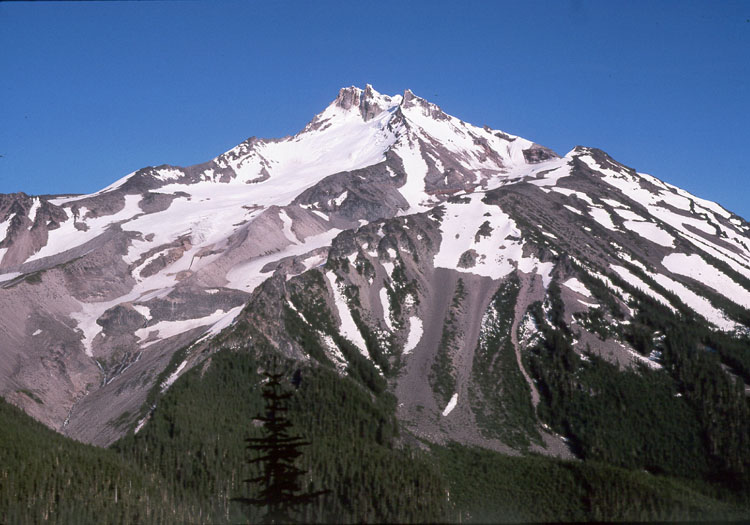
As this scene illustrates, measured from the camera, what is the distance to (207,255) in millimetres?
194750

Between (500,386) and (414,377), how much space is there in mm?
14384

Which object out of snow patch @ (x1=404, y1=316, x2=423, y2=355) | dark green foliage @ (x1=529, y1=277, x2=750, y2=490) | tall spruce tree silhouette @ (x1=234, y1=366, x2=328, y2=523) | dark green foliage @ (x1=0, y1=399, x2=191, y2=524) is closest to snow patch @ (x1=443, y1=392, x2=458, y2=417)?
dark green foliage @ (x1=529, y1=277, x2=750, y2=490)

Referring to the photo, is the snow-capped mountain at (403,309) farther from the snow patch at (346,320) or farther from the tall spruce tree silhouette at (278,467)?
the tall spruce tree silhouette at (278,467)

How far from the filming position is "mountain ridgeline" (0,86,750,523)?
80.6m

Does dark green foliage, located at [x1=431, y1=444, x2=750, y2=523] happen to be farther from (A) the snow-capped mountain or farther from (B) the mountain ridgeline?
(A) the snow-capped mountain

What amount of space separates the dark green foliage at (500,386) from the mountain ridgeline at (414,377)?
0.42 metres

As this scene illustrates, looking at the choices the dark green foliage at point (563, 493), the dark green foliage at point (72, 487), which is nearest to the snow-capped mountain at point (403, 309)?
the dark green foliage at point (563, 493)

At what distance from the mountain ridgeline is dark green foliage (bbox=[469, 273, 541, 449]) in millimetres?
419

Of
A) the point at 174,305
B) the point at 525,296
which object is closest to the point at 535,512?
the point at 525,296

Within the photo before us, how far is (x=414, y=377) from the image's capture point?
4540 inches

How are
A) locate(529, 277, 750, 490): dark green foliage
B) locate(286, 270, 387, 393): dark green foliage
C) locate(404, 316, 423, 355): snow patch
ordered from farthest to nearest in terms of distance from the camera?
locate(404, 316, 423, 355): snow patch → locate(286, 270, 387, 393): dark green foliage → locate(529, 277, 750, 490): dark green foliage

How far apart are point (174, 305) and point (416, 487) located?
88.9m

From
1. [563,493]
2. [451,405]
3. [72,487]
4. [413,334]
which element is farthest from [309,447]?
[413,334]

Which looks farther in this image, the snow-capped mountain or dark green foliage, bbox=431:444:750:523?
the snow-capped mountain
